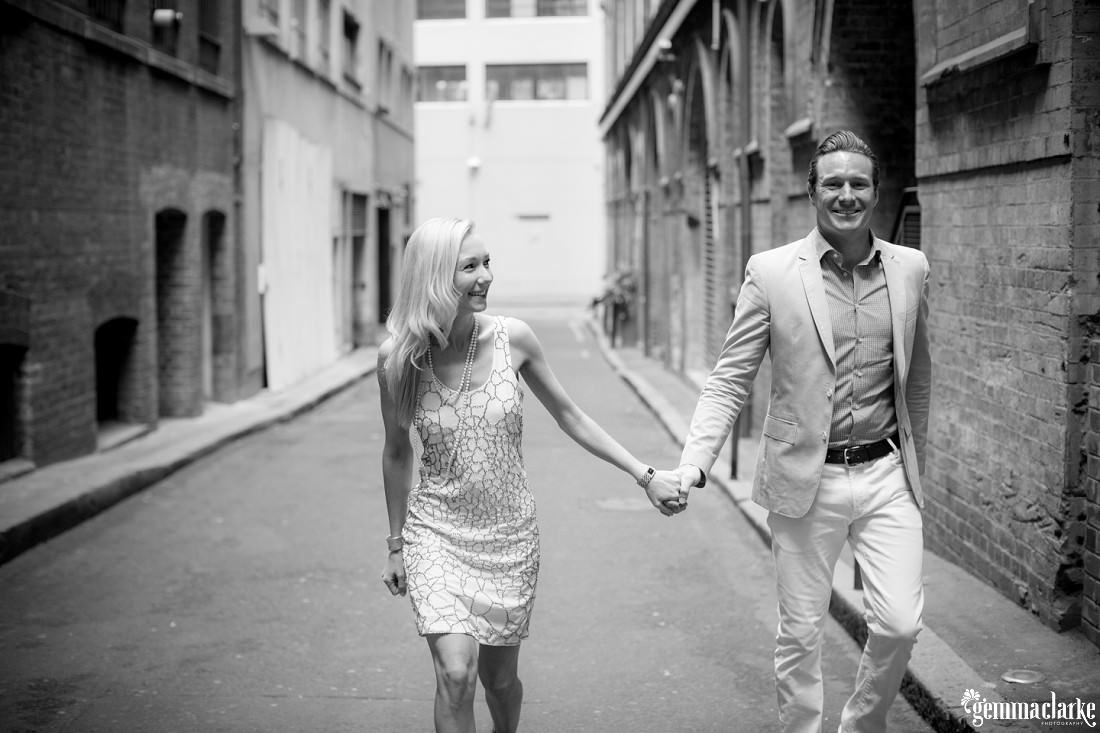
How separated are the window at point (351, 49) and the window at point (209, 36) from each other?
8.93m

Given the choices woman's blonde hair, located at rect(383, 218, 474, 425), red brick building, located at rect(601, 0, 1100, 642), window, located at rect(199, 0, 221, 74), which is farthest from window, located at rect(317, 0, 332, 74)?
woman's blonde hair, located at rect(383, 218, 474, 425)

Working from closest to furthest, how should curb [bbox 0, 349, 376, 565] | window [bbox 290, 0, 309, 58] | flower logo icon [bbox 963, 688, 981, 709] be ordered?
flower logo icon [bbox 963, 688, 981, 709] → curb [bbox 0, 349, 376, 565] → window [bbox 290, 0, 309, 58]

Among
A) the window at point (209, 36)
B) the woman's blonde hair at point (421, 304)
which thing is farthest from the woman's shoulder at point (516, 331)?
the window at point (209, 36)

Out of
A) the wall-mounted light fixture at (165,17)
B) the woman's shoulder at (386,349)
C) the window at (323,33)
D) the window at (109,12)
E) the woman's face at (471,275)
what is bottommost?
the woman's shoulder at (386,349)

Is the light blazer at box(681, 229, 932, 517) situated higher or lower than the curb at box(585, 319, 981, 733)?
higher

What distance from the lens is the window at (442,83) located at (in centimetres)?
5109

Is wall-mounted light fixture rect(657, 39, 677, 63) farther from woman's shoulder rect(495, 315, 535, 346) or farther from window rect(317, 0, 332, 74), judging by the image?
woman's shoulder rect(495, 315, 535, 346)

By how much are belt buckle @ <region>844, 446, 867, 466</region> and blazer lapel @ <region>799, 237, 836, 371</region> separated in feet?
0.86

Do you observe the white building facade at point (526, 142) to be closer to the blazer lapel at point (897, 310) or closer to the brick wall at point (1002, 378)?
the brick wall at point (1002, 378)

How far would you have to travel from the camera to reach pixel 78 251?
12.5m

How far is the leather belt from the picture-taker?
4594 mm

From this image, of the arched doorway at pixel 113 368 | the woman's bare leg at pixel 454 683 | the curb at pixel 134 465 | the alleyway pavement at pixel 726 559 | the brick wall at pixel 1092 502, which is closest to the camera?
the woman's bare leg at pixel 454 683

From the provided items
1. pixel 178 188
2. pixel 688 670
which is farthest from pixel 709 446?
pixel 178 188

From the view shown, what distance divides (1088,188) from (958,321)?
1.80 m
